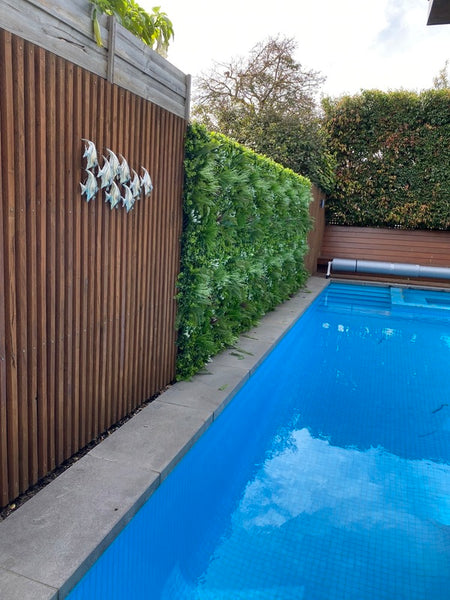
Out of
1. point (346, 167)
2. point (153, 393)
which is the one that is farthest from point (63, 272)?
point (346, 167)

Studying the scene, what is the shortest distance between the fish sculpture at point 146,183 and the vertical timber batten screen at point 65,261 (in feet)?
0.20

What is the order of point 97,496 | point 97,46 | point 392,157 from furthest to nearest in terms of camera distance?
point 392,157
point 97,46
point 97,496

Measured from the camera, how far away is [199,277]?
4.17 metres

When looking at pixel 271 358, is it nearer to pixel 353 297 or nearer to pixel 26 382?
pixel 26 382

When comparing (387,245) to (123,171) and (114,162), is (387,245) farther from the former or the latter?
(114,162)

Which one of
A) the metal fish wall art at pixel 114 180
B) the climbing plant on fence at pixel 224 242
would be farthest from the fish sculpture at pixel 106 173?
the climbing plant on fence at pixel 224 242

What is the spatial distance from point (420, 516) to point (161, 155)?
2.98 meters

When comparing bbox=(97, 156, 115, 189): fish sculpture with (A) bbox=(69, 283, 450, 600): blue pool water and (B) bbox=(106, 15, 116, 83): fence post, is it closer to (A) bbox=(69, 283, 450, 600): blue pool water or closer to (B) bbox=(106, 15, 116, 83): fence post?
(B) bbox=(106, 15, 116, 83): fence post

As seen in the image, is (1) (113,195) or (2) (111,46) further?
(1) (113,195)

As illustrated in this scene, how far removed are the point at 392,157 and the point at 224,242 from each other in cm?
1004

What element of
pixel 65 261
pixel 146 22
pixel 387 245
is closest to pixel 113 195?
pixel 65 261

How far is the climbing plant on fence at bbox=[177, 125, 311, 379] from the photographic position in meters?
4.02

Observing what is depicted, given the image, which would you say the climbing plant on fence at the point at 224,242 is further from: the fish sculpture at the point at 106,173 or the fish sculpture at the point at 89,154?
the fish sculpture at the point at 89,154

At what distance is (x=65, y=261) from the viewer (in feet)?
8.25
